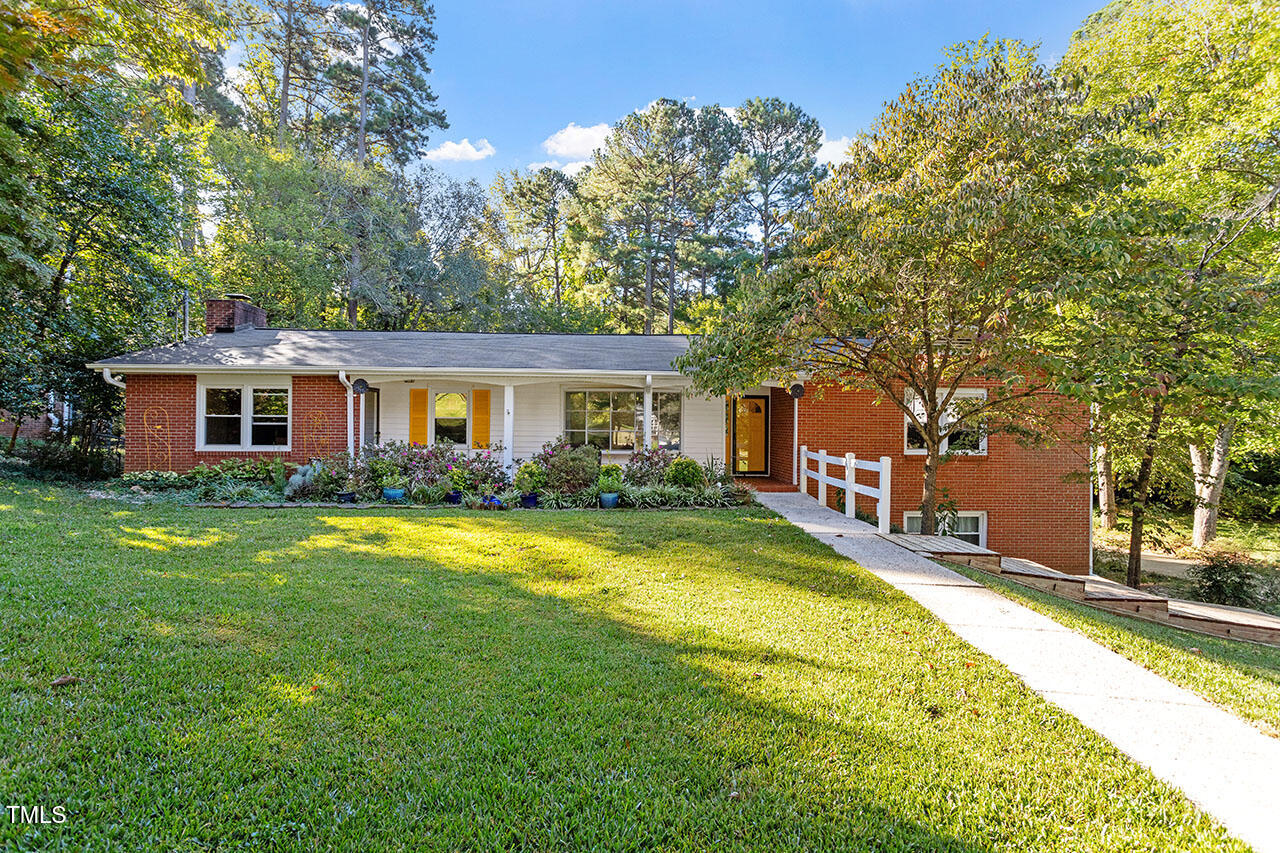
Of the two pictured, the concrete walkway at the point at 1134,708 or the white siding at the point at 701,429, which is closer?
the concrete walkway at the point at 1134,708

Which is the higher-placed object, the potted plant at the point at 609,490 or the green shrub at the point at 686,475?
the green shrub at the point at 686,475

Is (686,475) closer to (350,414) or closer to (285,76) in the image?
(350,414)

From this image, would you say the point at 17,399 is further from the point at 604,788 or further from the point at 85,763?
the point at 604,788

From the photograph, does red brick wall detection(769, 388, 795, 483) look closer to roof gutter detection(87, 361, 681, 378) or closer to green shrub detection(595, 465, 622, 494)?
roof gutter detection(87, 361, 681, 378)

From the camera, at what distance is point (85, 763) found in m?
2.50

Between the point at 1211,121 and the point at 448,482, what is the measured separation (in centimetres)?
1626

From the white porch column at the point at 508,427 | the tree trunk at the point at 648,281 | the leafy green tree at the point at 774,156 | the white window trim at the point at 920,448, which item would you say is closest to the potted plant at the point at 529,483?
the white porch column at the point at 508,427

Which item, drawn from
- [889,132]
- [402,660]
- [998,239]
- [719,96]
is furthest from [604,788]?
[719,96]

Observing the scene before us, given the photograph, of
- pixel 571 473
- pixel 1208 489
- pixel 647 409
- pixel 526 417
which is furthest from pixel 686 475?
pixel 1208 489

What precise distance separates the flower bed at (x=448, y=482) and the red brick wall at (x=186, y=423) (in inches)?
20.2

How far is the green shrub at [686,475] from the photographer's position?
1058 cm

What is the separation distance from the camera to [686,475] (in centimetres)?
1062

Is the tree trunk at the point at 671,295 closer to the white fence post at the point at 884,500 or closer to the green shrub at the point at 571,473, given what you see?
the green shrub at the point at 571,473

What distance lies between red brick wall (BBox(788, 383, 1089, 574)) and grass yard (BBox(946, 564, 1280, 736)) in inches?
204
